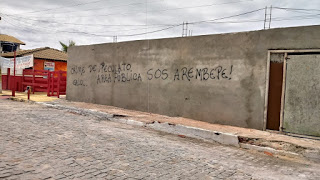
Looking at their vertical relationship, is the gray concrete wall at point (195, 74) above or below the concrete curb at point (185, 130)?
above

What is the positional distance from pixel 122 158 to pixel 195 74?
484cm

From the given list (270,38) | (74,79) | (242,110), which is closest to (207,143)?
(242,110)

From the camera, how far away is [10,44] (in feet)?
139

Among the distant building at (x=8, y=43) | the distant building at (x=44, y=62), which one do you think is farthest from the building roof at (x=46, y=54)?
the distant building at (x=8, y=43)

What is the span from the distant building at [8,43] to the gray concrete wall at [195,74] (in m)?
36.1

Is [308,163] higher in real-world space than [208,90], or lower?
lower

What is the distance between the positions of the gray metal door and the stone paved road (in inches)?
77.0

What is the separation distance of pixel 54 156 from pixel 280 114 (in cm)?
573

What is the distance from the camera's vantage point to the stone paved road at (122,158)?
3.78 meters

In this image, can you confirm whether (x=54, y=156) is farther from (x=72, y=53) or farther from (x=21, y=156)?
(x=72, y=53)

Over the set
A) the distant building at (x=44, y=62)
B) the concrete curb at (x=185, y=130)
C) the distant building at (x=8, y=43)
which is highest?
the distant building at (x=8, y=43)

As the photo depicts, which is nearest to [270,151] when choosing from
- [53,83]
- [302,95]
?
[302,95]

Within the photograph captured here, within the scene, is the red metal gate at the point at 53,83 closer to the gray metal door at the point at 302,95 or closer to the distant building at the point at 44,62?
the distant building at the point at 44,62

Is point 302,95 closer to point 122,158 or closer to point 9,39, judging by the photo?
point 122,158
